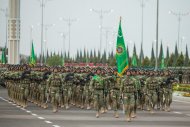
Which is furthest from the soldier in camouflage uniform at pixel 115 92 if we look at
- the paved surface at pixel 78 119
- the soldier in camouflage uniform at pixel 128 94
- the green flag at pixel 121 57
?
the green flag at pixel 121 57

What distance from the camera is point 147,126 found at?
915 inches

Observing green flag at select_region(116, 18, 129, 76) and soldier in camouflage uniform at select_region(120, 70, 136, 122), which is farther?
green flag at select_region(116, 18, 129, 76)

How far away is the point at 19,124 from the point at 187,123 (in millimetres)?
5570

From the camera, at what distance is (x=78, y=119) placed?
2627 cm

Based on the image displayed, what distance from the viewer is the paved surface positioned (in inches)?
933

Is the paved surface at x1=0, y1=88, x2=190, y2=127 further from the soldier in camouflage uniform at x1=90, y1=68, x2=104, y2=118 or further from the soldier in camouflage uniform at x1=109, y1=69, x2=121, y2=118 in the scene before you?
the soldier in camouflage uniform at x1=90, y1=68, x2=104, y2=118

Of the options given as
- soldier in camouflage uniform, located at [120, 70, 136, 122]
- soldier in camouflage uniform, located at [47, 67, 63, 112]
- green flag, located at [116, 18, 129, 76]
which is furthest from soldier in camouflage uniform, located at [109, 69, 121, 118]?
green flag, located at [116, 18, 129, 76]

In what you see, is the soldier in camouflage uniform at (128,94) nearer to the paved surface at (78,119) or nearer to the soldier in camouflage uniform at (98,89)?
the paved surface at (78,119)

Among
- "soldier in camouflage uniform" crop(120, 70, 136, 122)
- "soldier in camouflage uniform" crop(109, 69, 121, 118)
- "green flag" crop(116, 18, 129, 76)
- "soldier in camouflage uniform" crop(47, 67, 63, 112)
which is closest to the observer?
"soldier in camouflage uniform" crop(120, 70, 136, 122)

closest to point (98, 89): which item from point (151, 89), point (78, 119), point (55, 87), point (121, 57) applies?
point (78, 119)

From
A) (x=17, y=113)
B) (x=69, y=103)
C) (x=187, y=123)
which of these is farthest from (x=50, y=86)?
(x=187, y=123)

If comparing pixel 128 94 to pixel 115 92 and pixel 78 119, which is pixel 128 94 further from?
pixel 115 92

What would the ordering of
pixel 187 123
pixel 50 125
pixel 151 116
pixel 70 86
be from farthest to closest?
pixel 70 86 < pixel 151 116 < pixel 187 123 < pixel 50 125

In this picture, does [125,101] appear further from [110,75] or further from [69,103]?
[69,103]
